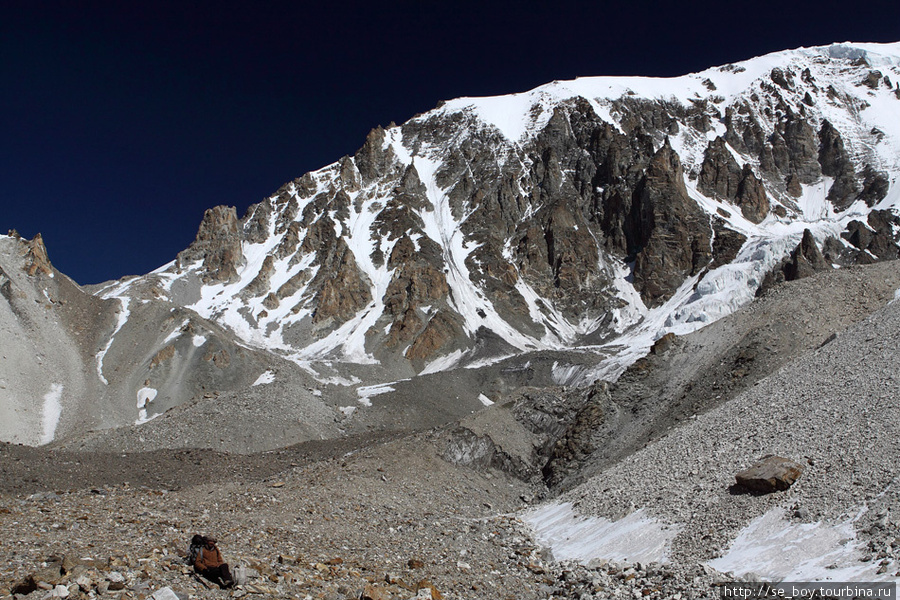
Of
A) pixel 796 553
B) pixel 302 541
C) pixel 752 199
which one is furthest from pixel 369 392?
pixel 752 199

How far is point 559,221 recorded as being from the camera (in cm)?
12800

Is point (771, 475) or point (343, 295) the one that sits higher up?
point (343, 295)

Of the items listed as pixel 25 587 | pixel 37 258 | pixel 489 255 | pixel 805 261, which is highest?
pixel 37 258

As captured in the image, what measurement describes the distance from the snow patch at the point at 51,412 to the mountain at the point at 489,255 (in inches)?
9.5

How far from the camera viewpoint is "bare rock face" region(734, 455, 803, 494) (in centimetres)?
1266

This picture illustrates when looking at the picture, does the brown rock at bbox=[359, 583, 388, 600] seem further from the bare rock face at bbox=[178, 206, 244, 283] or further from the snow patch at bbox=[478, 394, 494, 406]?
the bare rock face at bbox=[178, 206, 244, 283]

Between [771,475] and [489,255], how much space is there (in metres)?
109

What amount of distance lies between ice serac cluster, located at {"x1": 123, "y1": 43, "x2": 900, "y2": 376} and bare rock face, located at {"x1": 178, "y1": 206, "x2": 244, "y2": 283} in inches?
17.2

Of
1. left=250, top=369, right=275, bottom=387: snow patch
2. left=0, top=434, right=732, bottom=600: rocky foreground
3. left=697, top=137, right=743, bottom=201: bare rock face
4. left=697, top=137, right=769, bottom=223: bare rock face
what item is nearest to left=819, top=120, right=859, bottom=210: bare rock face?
left=697, top=137, right=769, bottom=223: bare rock face

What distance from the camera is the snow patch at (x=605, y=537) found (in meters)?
12.8

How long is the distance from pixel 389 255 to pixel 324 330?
25006 mm

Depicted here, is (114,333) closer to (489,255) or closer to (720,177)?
(489,255)

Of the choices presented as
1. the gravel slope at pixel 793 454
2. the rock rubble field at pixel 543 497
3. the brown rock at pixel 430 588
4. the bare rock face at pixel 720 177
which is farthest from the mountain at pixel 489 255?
the brown rock at pixel 430 588

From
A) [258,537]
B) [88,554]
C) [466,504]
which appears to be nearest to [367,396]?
[466,504]
